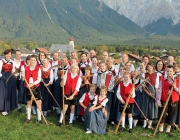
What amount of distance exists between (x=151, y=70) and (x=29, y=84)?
3.38 m

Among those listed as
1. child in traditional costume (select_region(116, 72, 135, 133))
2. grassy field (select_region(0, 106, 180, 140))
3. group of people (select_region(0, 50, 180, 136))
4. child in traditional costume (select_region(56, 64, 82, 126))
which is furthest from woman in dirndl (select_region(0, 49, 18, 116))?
child in traditional costume (select_region(116, 72, 135, 133))

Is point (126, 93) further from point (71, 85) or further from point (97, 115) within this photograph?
point (71, 85)

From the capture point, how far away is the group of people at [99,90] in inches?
270

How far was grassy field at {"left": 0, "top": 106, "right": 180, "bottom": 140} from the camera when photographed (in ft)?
20.3

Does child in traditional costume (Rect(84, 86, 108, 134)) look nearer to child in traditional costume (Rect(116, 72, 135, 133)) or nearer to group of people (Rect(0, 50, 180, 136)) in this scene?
group of people (Rect(0, 50, 180, 136))

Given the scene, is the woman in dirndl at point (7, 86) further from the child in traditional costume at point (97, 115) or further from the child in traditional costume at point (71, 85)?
the child in traditional costume at point (97, 115)

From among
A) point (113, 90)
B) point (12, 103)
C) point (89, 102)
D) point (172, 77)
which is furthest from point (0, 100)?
point (172, 77)

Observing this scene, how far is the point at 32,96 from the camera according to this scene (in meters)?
6.94

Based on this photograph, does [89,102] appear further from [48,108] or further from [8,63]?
[8,63]

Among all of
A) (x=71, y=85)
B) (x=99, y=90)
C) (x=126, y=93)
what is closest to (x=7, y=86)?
(x=71, y=85)

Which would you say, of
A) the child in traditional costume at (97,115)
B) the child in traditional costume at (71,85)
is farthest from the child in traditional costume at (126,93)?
the child in traditional costume at (71,85)

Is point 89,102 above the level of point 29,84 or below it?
below

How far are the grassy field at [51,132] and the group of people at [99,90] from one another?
0.22m

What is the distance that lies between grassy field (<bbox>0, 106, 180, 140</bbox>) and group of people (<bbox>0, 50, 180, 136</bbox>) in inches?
8.7
